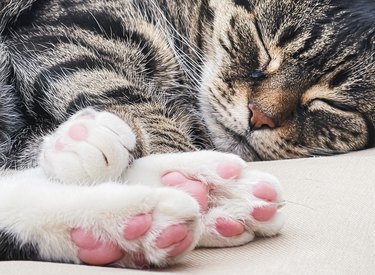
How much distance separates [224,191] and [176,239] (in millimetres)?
172

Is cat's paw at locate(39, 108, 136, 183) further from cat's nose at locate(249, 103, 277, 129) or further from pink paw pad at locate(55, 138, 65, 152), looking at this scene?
cat's nose at locate(249, 103, 277, 129)

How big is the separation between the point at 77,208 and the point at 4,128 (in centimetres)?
53

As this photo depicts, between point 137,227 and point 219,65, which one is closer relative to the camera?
point 137,227

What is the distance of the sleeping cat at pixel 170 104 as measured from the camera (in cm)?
100

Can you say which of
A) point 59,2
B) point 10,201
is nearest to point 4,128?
point 59,2

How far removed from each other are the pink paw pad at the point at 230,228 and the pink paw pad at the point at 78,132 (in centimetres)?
25

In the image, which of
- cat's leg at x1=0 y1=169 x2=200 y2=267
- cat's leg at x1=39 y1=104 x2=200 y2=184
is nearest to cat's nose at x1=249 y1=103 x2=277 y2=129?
cat's leg at x1=39 y1=104 x2=200 y2=184

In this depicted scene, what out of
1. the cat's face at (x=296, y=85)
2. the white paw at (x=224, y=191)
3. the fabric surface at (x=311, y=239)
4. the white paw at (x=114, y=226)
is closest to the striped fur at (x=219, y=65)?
the cat's face at (x=296, y=85)

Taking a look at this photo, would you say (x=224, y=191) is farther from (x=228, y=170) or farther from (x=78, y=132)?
(x=78, y=132)

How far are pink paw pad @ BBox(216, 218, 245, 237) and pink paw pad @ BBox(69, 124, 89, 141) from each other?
248 mm

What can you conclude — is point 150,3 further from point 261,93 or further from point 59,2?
point 261,93

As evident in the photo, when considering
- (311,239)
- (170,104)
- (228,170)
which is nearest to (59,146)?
(228,170)

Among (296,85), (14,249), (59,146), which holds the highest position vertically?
(296,85)

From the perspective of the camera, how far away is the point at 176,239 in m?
0.89
